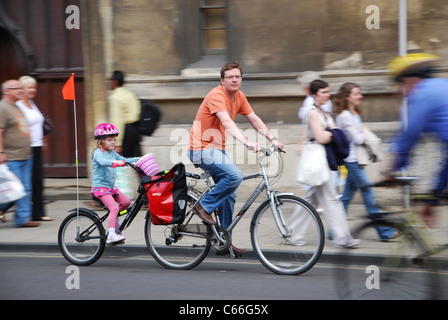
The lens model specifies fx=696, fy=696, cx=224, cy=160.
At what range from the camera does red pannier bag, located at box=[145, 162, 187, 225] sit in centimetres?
651

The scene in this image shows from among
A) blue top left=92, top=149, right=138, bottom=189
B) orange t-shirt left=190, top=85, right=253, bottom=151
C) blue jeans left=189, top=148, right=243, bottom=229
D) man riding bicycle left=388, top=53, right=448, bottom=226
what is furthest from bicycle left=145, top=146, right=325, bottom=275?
man riding bicycle left=388, top=53, right=448, bottom=226

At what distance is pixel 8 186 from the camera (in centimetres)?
880

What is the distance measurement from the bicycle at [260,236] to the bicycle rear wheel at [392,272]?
3.65ft

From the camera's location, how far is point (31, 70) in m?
12.2

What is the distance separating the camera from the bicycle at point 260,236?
6.16 m

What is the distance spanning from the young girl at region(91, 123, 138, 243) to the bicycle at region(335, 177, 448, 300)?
2.82 metres

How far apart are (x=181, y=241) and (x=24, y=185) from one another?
136 inches

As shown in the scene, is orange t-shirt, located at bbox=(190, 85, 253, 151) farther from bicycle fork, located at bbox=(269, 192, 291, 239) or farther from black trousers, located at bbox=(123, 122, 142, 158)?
black trousers, located at bbox=(123, 122, 142, 158)

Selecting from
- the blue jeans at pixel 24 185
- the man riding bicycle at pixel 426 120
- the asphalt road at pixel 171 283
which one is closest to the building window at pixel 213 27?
the blue jeans at pixel 24 185

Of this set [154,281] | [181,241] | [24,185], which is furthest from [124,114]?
[154,281]

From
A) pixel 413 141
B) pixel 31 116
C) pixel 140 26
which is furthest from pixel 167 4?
pixel 413 141

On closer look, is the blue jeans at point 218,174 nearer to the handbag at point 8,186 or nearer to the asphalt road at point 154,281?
the asphalt road at point 154,281

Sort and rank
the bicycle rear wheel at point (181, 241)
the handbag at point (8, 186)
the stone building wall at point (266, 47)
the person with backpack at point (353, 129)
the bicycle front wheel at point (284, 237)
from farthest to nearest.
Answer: the stone building wall at point (266, 47), the handbag at point (8, 186), the person with backpack at point (353, 129), the bicycle rear wheel at point (181, 241), the bicycle front wheel at point (284, 237)

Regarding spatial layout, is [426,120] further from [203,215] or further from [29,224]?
[29,224]
